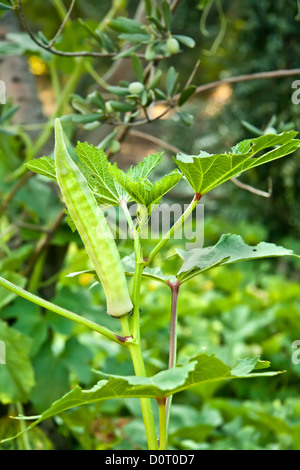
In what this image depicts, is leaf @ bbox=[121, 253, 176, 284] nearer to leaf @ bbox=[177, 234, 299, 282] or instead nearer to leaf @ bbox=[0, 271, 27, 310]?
leaf @ bbox=[177, 234, 299, 282]

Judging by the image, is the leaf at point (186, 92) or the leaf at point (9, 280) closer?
the leaf at point (186, 92)

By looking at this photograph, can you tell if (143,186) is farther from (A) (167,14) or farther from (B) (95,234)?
(A) (167,14)

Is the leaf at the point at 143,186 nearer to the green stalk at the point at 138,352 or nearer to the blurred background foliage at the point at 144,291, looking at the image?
the green stalk at the point at 138,352

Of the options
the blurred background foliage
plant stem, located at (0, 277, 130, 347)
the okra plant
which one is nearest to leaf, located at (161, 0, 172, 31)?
the blurred background foliage

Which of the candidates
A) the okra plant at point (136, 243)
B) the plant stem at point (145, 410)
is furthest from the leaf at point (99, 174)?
the plant stem at point (145, 410)

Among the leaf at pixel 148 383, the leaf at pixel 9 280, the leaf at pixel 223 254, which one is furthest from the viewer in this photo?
the leaf at pixel 9 280

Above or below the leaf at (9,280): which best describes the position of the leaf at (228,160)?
below
